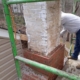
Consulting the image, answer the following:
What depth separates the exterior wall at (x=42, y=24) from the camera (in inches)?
73.1

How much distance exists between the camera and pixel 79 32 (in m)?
2.88

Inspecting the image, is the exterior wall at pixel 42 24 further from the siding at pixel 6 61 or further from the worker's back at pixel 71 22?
the worker's back at pixel 71 22

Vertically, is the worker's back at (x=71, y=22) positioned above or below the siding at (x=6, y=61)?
above

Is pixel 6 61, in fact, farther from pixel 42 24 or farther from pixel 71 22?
pixel 71 22

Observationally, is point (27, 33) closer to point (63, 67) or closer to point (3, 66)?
point (3, 66)

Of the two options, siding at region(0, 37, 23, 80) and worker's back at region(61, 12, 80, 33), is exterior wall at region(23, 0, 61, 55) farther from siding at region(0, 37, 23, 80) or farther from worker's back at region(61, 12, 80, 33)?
worker's back at region(61, 12, 80, 33)

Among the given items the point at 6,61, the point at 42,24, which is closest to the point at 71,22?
the point at 42,24

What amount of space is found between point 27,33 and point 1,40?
462mm

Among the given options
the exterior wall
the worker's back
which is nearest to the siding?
the exterior wall

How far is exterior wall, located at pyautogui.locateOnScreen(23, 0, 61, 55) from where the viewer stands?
1.86 m

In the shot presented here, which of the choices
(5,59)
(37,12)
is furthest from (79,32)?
(5,59)

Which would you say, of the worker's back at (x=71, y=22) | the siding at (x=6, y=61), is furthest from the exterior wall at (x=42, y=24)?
the worker's back at (x=71, y=22)

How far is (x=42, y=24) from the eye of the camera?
6.26 ft

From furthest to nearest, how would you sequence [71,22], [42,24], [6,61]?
[71,22] < [6,61] < [42,24]
